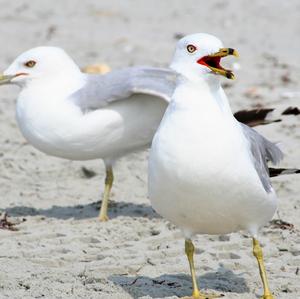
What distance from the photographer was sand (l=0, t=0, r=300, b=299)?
5.45m

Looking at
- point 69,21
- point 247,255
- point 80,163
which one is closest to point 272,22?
point 69,21

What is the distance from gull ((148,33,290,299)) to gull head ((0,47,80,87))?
241 centimetres

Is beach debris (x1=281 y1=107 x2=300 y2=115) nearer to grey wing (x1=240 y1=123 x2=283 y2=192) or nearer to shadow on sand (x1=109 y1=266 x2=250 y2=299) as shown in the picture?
grey wing (x1=240 y1=123 x2=283 y2=192)

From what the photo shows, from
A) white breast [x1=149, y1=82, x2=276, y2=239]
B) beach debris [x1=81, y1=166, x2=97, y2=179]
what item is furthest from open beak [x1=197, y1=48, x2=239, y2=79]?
beach debris [x1=81, y1=166, x2=97, y2=179]

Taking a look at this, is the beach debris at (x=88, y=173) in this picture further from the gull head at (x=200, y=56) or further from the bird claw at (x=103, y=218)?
the gull head at (x=200, y=56)

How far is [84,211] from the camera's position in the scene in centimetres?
731

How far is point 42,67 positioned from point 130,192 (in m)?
1.31

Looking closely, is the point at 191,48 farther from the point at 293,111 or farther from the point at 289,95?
the point at 289,95

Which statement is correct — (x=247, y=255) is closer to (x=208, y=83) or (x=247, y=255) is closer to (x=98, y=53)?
(x=208, y=83)

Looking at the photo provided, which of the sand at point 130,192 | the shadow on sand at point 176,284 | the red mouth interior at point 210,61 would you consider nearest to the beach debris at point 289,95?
the sand at point 130,192

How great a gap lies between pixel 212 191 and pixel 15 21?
9.55 m

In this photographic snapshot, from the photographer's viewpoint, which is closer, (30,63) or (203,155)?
(203,155)

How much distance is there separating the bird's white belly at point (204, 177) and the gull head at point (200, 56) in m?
0.27

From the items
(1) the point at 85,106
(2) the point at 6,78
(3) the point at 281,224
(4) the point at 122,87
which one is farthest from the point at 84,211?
(3) the point at 281,224
